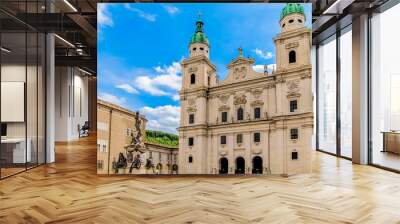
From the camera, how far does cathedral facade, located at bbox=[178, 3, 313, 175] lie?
5.46m

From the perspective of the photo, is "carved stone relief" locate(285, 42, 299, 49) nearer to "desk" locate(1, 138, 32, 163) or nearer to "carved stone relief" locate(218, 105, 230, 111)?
"carved stone relief" locate(218, 105, 230, 111)

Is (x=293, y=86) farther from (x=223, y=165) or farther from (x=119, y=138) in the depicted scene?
(x=119, y=138)

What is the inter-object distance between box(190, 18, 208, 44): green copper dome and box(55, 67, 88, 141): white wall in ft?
34.2

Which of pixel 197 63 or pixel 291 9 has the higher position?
pixel 291 9

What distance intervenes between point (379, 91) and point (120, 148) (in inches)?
212

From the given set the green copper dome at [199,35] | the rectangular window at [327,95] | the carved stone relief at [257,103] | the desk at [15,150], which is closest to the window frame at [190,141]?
the carved stone relief at [257,103]

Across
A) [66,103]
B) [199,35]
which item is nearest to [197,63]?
[199,35]

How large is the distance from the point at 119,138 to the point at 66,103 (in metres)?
9.95

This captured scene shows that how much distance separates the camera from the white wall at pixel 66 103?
14242 mm

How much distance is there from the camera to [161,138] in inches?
219

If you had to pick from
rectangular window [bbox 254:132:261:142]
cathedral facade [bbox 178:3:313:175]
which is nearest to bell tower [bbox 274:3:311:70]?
cathedral facade [bbox 178:3:313:175]

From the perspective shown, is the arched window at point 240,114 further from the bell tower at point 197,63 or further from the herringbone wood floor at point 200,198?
the herringbone wood floor at point 200,198

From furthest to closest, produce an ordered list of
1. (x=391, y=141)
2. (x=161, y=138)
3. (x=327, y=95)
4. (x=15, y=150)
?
(x=327, y=95)
(x=391, y=141)
(x=15, y=150)
(x=161, y=138)

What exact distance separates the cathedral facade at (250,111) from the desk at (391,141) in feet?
6.94
